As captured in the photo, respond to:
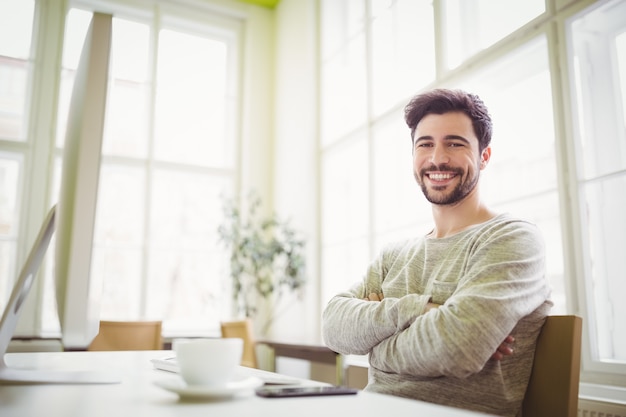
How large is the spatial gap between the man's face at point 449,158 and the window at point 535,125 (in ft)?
3.09

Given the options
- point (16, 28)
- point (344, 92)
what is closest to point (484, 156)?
point (344, 92)

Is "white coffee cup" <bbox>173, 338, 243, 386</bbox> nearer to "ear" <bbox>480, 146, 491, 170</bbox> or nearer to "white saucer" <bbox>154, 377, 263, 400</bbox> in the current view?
"white saucer" <bbox>154, 377, 263, 400</bbox>

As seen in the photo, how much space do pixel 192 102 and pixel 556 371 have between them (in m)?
4.86

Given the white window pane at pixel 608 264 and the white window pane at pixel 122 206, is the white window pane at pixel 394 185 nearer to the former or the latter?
the white window pane at pixel 608 264

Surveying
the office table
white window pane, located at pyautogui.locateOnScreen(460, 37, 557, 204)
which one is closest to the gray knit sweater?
white window pane, located at pyautogui.locateOnScreen(460, 37, 557, 204)

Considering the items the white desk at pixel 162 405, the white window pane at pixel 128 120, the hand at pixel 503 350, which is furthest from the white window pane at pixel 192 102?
the white desk at pixel 162 405

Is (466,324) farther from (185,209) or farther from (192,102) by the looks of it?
(192,102)

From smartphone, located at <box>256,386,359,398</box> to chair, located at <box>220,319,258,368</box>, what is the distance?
308 cm

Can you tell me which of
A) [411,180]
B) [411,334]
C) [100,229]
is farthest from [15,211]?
[411,334]

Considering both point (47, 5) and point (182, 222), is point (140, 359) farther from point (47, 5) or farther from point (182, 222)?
point (47, 5)

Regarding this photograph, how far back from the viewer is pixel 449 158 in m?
1.59

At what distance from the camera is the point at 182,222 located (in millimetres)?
5234

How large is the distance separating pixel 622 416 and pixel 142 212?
13.5ft

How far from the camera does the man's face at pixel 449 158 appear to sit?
5.18 feet
